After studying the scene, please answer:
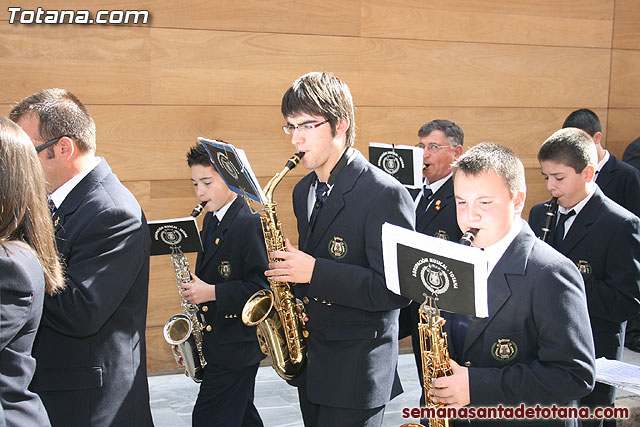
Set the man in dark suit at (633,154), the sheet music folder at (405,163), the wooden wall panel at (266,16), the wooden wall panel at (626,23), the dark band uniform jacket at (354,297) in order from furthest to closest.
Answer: the wooden wall panel at (626,23) → the man in dark suit at (633,154) → the wooden wall panel at (266,16) → the sheet music folder at (405,163) → the dark band uniform jacket at (354,297)

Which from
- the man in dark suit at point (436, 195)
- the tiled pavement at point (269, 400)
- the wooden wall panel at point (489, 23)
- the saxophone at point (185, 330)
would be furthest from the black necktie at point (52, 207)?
the wooden wall panel at point (489, 23)

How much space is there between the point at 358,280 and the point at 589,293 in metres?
1.36

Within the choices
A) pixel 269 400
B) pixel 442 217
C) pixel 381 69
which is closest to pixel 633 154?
pixel 381 69

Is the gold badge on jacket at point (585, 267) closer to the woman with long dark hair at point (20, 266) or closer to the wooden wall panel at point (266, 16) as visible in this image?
the woman with long dark hair at point (20, 266)

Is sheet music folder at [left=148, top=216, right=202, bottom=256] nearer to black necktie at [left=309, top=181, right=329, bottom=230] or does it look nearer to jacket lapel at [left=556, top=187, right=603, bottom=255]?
black necktie at [left=309, top=181, right=329, bottom=230]

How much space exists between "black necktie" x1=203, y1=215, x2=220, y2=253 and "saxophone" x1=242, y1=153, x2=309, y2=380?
675 millimetres

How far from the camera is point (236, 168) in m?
3.23

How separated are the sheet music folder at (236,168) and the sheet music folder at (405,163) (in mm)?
1541

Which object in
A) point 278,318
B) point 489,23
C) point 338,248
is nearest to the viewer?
point 338,248

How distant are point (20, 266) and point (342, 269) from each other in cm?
137

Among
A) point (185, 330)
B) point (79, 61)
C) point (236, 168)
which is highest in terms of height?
point (79, 61)

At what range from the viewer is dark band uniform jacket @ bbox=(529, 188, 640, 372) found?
3592 mm

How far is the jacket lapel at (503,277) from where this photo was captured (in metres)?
2.43

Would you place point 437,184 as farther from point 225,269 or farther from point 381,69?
point 225,269
